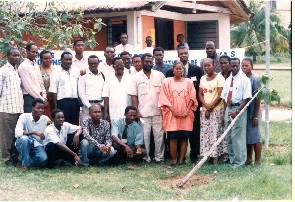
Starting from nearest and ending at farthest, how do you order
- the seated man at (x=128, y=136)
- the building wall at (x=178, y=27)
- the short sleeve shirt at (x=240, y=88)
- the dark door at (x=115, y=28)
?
the short sleeve shirt at (x=240, y=88) → the seated man at (x=128, y=136) → the dark door at (x=115, y=28) → the building wall at (x=178, y=27)

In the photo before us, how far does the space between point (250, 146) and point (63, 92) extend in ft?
9.16

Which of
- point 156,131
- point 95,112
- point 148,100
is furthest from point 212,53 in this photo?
point 95,112

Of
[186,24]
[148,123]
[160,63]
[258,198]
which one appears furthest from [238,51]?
[186,24]

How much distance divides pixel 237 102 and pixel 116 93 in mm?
1790

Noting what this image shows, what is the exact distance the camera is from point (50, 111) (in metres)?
7.73

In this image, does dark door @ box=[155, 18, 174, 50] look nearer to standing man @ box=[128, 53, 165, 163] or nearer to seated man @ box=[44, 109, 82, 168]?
standing man @ box=[128, 53, 165, 163]

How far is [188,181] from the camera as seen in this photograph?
614 centimetres

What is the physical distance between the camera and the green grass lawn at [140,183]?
216 inches

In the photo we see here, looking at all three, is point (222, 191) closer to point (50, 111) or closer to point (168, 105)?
point (168, 105)

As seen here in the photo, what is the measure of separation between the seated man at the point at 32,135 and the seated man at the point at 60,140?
109 millimetres

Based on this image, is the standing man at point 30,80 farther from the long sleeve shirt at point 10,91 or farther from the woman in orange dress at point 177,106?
the woman in orange dress at point 177,106

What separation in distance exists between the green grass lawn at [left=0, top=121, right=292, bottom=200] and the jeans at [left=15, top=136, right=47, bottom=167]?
0.14 metres

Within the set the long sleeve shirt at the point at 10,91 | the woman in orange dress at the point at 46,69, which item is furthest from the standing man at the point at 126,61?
the long sleeve shirt at the point at 10,91

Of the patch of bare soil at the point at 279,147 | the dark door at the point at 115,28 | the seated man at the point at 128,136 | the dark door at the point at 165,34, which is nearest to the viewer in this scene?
the seated man at the point at 128,136
